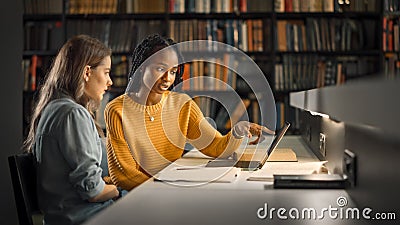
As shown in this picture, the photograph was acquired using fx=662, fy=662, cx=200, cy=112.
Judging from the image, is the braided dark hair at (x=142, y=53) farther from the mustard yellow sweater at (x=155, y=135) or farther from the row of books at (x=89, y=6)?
the row of books at (x=89, y=6)

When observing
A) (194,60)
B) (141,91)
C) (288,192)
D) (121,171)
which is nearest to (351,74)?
(194,60)

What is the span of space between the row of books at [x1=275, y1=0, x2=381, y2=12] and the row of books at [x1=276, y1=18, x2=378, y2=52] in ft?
0.13

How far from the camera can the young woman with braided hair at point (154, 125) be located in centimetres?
114

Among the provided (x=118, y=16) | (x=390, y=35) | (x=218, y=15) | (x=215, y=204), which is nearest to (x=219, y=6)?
(x=218, y=15)

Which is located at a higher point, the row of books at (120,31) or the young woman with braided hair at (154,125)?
the row of books at (120,31)

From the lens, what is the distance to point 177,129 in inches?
49.5

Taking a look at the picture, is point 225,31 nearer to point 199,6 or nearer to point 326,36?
point 199,6

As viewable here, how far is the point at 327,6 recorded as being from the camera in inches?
90.7

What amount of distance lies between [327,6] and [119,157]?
140 centimetres

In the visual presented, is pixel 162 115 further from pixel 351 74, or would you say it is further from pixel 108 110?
pixel 351 74

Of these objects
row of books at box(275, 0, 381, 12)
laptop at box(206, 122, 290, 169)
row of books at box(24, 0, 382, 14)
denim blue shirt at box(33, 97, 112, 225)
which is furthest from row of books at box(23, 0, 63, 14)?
laptop at box(206, 122, 290, 169)

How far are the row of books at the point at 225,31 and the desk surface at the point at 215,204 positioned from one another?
159 centimetres

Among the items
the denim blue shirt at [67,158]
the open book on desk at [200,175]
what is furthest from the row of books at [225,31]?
the open book on desk at [200,175]

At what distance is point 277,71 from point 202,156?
116 cm
